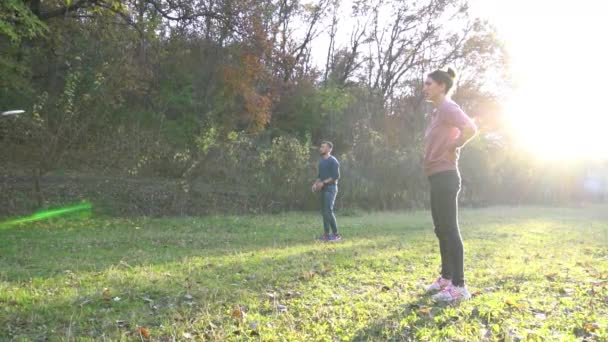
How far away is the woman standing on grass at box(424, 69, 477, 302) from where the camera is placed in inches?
181

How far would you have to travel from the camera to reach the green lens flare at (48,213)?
1167 centimetres

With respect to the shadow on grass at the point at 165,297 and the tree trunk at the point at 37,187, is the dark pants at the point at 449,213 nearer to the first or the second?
the shadow on grass at the point at 165,297

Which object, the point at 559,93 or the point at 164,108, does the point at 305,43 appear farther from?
the point at 559,93

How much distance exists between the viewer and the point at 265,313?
416 centimetres

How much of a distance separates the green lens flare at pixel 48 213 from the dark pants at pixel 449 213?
10206 mm

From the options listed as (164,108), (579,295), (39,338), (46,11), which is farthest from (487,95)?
(39,338)

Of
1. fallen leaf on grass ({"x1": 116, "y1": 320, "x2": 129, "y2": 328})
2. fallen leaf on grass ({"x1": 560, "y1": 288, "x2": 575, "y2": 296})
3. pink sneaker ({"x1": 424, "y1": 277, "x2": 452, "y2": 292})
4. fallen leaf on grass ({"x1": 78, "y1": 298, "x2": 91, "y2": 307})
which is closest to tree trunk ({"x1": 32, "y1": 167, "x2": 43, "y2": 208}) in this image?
fallen leaf on grass ({"x1": 78, "y1": 298, "x2": 91, "y2": 307})

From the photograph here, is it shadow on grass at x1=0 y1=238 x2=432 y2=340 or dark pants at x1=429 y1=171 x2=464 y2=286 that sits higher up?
dark pants at x1=429 y1=171 x2=464 y2=286

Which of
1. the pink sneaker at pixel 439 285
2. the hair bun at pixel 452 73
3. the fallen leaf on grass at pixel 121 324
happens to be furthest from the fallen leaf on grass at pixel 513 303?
the fallen leaf on grass at pixel 121 324

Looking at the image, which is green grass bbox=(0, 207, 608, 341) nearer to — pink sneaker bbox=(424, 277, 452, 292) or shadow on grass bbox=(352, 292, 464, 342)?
shadow on grass bbox=(352, 292, 464, 342)

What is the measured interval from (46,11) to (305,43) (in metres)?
20.6

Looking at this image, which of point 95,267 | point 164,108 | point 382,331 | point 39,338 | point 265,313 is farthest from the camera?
point 164,108

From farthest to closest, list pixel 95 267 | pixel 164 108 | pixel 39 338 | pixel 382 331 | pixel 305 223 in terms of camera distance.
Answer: pixel 164 108
pixel 305 223
pixel 95 267
pixel 382 331
pixel 39 338

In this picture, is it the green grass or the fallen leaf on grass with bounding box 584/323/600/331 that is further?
the fallen leaf on grass with bounding box 584/323/600/331
